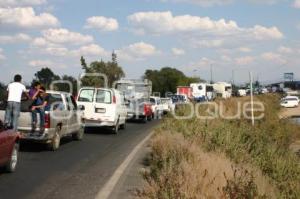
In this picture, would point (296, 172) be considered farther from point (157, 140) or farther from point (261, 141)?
point (261, 141)

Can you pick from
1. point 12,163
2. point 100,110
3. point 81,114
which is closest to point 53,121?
point 81,114

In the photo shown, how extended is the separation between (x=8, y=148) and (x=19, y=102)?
444cm

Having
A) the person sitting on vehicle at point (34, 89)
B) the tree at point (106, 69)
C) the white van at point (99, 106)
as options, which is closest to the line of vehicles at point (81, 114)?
the white van at point (99, 106)

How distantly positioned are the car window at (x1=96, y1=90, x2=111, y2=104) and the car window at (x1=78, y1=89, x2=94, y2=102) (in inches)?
10.7

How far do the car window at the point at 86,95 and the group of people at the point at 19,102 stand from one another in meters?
7.57

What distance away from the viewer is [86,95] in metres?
25.2

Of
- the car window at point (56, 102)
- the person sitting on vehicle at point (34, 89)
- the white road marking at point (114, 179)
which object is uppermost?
the person sitting on vehicle at point (34, 89)

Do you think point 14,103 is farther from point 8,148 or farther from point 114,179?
point 114,179

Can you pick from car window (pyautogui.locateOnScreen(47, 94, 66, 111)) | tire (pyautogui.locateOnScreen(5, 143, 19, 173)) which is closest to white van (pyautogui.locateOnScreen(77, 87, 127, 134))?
Result: car window (pyautogui.locateOnScreen(47, 94, 66, 111))

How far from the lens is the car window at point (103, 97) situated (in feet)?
82.6

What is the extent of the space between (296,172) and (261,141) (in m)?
5.17

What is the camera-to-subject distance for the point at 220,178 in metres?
9.52

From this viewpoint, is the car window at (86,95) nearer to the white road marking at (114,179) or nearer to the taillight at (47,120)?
the white road marking at (114,179)

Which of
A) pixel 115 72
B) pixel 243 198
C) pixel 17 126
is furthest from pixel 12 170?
pixel 115 72
